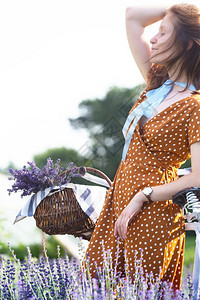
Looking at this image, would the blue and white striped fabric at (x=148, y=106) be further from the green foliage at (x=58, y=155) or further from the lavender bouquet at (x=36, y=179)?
the green foliage at (x=58, y=155)

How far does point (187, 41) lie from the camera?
219cm

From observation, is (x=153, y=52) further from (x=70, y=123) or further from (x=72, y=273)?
(x=70, y=123)

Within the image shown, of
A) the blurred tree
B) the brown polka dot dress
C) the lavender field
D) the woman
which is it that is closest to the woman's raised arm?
the woman

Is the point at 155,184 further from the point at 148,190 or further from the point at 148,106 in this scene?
the point at 148,106

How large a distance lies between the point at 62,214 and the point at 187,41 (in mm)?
1080

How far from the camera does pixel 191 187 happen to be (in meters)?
1.97

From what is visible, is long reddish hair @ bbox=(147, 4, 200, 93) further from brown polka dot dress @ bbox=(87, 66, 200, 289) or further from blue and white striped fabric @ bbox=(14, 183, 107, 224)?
blue and white striped fabric @ bbox=(14, 183, 107, 224)

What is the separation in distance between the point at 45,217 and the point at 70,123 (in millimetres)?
7112

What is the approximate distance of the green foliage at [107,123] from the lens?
874 cm

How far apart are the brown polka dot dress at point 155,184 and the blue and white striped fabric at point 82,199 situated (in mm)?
353

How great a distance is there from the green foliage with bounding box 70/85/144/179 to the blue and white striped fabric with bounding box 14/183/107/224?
5.69 m

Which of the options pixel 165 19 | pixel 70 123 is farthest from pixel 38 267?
pixel 70 123

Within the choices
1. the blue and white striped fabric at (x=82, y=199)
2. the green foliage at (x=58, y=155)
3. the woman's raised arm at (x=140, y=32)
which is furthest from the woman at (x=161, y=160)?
the green foliage at (x=58, y=155)

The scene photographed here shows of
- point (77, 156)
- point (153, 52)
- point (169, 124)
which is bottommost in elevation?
point (77, 156)
